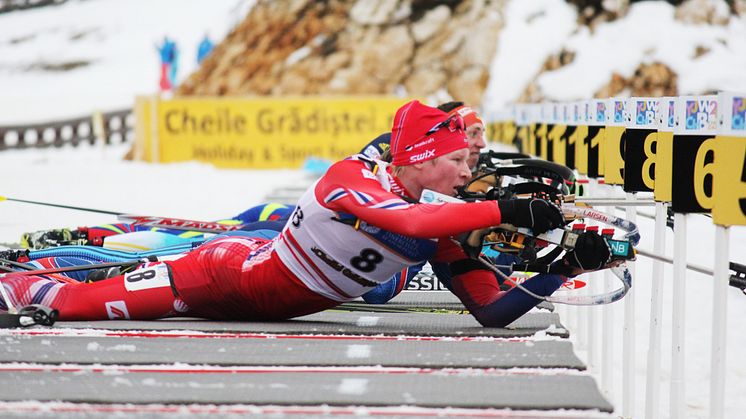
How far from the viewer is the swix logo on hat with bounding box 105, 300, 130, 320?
4.90 m

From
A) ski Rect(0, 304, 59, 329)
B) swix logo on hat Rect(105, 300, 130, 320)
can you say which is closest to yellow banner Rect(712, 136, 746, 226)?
swix logo on hat Rect(105, 300, 130, 320)

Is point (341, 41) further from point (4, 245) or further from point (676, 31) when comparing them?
point (4, 245)

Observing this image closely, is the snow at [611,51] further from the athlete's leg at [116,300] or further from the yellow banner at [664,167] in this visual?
the athlete's leg at [116,300]

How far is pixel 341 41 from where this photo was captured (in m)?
33.4

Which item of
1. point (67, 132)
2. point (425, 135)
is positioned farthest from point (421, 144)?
point (67, 132)

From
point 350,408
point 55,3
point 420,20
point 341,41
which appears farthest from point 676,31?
point 55,3

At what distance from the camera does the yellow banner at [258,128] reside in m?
23.4

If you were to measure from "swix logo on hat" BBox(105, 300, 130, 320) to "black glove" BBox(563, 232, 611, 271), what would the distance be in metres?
2.00

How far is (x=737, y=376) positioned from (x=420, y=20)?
27.5m

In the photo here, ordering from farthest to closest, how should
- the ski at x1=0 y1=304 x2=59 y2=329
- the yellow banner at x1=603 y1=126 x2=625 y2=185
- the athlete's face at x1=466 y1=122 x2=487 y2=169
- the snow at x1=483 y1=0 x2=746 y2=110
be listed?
the snow at x1=483 y1=0 x2=746 y2=110
the athlete's face at x1=466 y1=122 x2=487 y2=169
the yellow banner at x1=603 y1=126 x2=625 y2=185
the ski at x1=0 y1=304 x2=59 y2=329

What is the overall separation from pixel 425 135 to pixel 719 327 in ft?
4.91

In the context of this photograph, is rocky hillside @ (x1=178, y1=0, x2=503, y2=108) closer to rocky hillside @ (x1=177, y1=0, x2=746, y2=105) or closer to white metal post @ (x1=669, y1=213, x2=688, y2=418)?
rocky hillside @ (x1=177, y1=0, x2=746, y2=105)

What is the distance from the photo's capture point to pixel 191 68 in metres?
50.8

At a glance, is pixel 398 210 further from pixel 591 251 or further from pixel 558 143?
pixel 558 143
